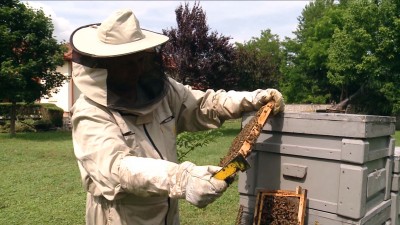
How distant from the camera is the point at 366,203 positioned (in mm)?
1982

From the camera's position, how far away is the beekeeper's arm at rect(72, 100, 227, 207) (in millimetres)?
1324

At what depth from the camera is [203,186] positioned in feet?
4.26

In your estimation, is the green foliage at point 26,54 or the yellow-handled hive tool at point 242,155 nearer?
the yellow-handled hive tool at point 242,155

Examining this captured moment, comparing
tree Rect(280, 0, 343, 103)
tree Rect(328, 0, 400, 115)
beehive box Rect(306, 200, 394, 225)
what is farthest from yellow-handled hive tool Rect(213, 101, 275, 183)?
tree Rect(280, 0, 343, 103)

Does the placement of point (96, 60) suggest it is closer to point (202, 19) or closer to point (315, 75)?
point (202, 19)

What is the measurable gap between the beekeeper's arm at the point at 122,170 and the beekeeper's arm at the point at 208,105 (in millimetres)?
573

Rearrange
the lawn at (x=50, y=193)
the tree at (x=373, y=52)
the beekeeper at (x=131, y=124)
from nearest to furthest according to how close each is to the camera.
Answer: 1. the beekeeper at (x=131, y=124)
2. the lawn at (x=50, y=193)
3. the tree at (x=373, y=52)

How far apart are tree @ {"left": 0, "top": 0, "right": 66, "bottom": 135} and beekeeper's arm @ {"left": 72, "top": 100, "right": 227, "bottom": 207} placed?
11658mm

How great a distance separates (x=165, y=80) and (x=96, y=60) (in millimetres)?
489

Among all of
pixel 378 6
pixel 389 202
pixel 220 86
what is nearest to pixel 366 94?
pixel 378 6

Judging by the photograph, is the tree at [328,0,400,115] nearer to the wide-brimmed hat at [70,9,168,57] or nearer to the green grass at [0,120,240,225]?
the green grass at [0,120,240,225]

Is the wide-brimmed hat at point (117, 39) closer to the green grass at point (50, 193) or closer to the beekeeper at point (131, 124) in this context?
the beekeeper at point (131, 124)

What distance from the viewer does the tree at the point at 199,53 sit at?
1533 centimetres

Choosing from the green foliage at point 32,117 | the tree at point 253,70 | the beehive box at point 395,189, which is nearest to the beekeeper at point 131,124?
the beehive box at point 395,189
